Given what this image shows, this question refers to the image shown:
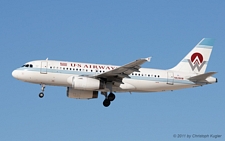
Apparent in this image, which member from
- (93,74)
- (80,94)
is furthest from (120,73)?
(80,94)

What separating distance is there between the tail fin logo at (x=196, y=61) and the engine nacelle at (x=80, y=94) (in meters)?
10.6

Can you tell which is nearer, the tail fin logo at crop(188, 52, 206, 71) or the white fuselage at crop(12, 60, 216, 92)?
the white fuselage at crop(12, 60, 216, 92)

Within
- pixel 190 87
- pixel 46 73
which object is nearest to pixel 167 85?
pixel 190 87

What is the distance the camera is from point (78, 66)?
48562mm

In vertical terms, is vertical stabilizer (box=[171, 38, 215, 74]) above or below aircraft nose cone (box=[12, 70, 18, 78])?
above

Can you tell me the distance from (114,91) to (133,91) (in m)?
1.86

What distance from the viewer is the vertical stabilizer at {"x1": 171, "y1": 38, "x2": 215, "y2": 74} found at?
5259 centimetres

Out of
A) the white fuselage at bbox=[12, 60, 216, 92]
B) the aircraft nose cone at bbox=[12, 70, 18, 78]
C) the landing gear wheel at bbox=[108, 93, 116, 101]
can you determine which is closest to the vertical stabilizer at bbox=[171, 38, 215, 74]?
the white fuselage at bbox=[12, 60, 216, 92]

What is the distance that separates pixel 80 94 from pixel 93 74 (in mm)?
3230

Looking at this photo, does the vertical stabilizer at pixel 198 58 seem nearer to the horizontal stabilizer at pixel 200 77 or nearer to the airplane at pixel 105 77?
the airplane at pixel 105 77

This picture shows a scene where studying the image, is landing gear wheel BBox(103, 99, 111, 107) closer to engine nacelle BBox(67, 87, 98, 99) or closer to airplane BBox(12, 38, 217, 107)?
airplane BBox(12, 38, 217, 107)

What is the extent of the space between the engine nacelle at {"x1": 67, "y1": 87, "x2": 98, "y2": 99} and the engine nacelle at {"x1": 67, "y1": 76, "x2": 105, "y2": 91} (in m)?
3.12

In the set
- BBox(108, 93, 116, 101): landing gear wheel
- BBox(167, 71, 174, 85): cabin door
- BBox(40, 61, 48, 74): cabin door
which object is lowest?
BBox(108, 93, 116, 101): landing gear wheel

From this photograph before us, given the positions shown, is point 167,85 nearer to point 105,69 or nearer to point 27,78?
point 105,69
